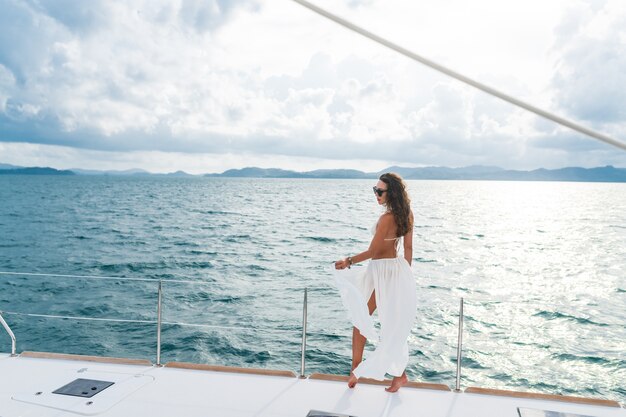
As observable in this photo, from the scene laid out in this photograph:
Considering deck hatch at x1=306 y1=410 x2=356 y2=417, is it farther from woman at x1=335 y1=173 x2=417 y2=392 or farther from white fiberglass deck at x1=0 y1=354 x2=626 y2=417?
woman at x1=335 y1=173 x2=417 y2=392

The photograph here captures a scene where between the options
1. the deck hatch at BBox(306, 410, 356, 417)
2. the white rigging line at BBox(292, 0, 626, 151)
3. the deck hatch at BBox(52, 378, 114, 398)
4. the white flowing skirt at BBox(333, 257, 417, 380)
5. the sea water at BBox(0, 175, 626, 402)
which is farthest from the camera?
the sea water at BBox(0, 175, 626, 402)

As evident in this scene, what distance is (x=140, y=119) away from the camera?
53875 mm

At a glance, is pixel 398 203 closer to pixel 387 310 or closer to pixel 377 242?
pixel 377 242

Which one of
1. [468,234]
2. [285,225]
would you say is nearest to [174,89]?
[285,225]

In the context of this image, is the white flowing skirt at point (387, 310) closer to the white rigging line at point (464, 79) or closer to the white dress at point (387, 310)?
the white dress at point (387, 310)

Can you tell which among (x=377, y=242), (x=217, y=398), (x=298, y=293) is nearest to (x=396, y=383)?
(x=377, y=242)

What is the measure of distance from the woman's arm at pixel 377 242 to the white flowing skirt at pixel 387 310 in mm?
73

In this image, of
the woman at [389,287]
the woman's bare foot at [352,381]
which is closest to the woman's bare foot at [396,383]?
the woman at [389,287]

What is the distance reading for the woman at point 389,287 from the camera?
9.06 feet

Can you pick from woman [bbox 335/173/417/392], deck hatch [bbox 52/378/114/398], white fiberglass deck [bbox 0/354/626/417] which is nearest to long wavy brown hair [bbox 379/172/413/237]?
woman [bbox 335/173/417/392]

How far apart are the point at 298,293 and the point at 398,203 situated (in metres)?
11.3

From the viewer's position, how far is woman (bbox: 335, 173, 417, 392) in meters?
2.76

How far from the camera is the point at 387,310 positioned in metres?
2.82

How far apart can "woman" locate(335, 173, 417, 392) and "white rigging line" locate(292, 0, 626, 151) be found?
100 centimetres
